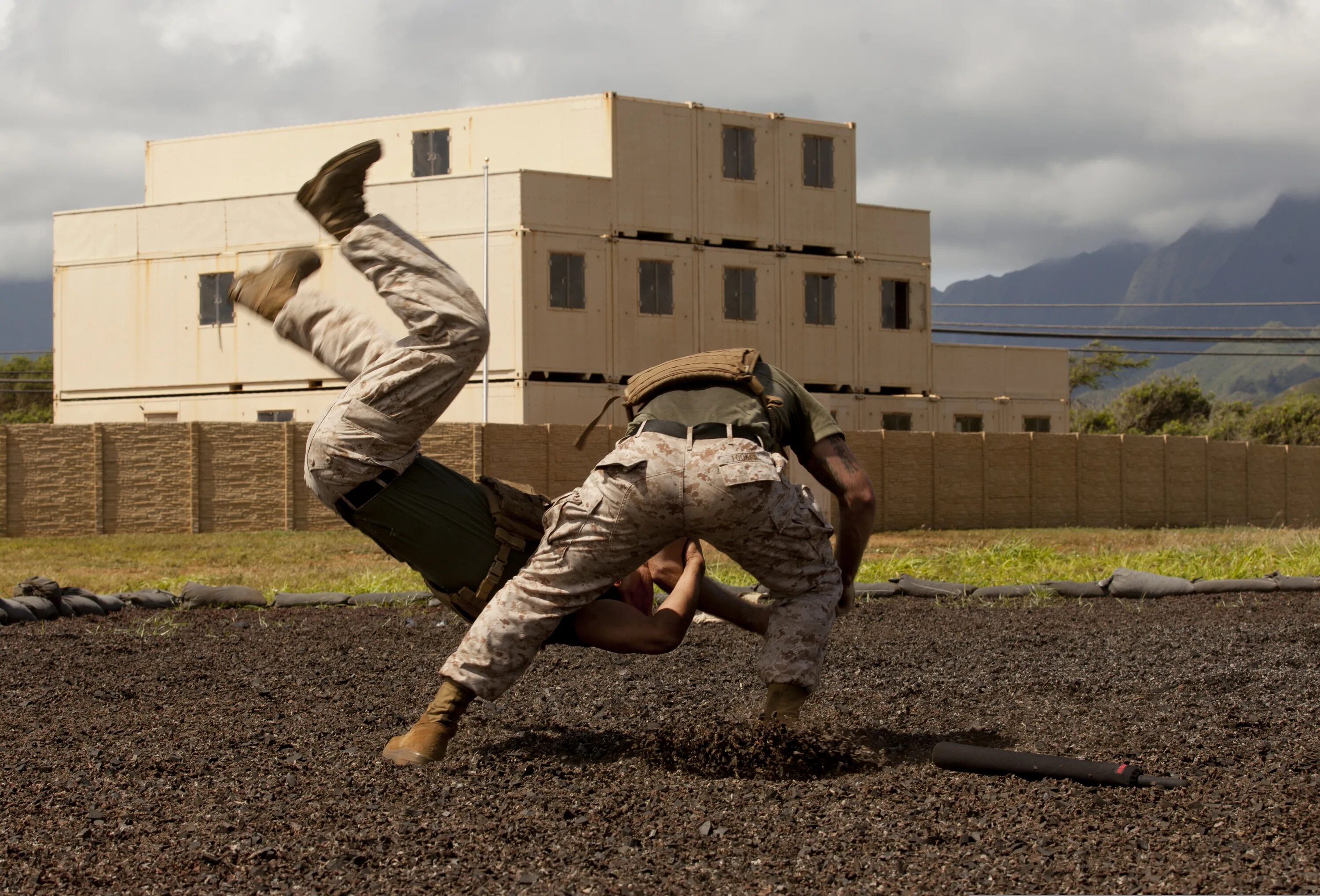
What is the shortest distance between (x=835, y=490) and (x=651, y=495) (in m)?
0.79

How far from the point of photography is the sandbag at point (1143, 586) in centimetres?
1005

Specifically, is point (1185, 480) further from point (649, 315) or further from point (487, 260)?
point (487, 260)

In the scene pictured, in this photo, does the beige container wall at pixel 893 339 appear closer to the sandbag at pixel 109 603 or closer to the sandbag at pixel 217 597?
the sandbag at pixel 217 597

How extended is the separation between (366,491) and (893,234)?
91.9 ft

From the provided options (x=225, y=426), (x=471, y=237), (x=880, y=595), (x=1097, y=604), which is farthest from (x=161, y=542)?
(x=1097, y=604)

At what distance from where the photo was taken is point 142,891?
305cm

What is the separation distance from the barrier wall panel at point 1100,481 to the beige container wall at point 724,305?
288 inches

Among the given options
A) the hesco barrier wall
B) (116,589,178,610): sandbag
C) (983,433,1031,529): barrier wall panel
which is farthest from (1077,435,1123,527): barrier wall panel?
(116,589,178,610): sandbag

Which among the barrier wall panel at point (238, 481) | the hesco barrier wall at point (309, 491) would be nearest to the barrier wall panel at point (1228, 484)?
the hesco barrier wall at point (309, 491)

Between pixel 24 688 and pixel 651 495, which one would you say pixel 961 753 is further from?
pixel 24 688

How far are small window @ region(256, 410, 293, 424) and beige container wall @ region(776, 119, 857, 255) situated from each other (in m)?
11.7

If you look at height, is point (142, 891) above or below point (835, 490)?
below

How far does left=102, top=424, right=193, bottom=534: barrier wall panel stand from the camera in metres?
22.1

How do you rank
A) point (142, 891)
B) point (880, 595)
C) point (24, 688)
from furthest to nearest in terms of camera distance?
point (880, 595), point (24, 688), point (142, 891)
